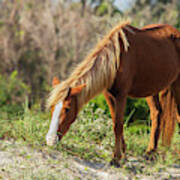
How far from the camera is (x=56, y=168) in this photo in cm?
342

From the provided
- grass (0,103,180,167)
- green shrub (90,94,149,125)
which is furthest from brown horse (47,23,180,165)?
green shrub (90,94,149,125)

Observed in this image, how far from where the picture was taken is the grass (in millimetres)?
4047

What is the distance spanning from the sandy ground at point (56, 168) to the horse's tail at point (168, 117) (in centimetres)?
57

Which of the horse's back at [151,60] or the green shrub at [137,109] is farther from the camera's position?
the green shrub at [137,109]

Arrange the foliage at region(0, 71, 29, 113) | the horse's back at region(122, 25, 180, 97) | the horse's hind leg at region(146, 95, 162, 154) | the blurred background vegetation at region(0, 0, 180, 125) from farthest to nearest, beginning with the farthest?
the blurred background vegetation at region(0, 0, 180, 125) < the foliage at region(0, 71, 29, 113) < the horse's hind leg at region(146, 95, 162, 154) < the horse's back at region(122, 25, 180, 97)

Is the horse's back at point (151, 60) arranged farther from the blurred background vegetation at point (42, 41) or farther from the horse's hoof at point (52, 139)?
the blurred background vegetation at point (42, 41)

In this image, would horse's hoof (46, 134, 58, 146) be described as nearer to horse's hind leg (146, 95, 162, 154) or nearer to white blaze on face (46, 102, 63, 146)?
white blaze on face (46, 102, 63, 146)

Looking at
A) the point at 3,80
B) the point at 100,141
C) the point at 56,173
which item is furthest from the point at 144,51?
the point at 3,80

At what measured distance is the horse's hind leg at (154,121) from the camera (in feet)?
14.4

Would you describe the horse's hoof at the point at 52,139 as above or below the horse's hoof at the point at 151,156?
above

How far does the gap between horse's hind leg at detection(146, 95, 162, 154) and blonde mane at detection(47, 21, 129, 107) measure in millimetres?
1136

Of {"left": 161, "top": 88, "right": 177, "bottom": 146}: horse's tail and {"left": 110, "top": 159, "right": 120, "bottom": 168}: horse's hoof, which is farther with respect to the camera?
{"left": 161, "top": 88, "right": 177, "bottom": 146}: horse's tail

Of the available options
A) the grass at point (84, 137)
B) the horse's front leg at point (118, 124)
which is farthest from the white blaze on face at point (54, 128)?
the horse's front leg at point (118, 124)

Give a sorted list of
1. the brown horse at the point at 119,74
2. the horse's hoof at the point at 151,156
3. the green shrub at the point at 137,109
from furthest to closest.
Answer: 1. the green shrub at the point at 137,109
2. the horse's hoof at the point at 151,156
3. the brown horse at the point at 119,74
